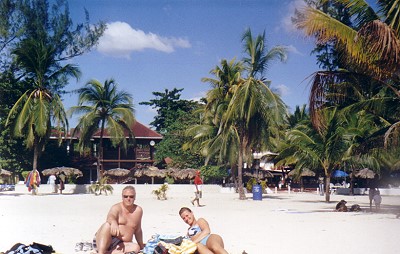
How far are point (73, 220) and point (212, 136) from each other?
2014cm

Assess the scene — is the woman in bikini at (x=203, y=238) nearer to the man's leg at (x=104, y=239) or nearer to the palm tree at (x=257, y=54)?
the man's leg at (x=104, y=239)

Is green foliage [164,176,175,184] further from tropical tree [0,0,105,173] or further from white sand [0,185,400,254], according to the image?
white sand [0,185,400,254]

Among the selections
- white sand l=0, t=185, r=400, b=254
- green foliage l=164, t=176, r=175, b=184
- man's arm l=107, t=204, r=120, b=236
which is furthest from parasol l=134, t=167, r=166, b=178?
man's arm l=107, t=204, r=120, b=236

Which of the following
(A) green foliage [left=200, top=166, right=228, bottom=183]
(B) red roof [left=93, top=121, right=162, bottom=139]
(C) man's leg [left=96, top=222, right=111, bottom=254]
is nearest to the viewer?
(C) man's leg [left=96, top=222, right=111, bottom=254]

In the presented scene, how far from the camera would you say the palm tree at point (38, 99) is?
2644 cm

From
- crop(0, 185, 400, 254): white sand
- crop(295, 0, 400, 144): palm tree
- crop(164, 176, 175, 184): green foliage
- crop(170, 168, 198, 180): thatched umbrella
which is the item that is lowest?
crop(0, 185, 400, 254): white sand

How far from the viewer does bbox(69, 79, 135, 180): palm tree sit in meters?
30.5

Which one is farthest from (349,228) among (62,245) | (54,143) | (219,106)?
(54,143)

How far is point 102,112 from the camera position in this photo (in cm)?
3125

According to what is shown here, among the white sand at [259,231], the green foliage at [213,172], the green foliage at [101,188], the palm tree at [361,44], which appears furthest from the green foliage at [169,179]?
the palm tree at [361,44]

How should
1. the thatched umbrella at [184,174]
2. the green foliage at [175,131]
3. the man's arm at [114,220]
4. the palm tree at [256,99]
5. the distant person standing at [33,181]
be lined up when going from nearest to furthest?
1. the man's arm at [114,220]
2. the palm tree at [256,99]
3. the distant person standing at [33,181]
4. the thatched umbrella at [184,174]
5. the green foliage at [175,131]

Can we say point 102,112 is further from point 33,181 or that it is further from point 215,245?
point 215,245

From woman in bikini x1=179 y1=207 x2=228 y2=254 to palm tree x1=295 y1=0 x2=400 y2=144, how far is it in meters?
7.30

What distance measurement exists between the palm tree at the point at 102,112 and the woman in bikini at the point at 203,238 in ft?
82.4
